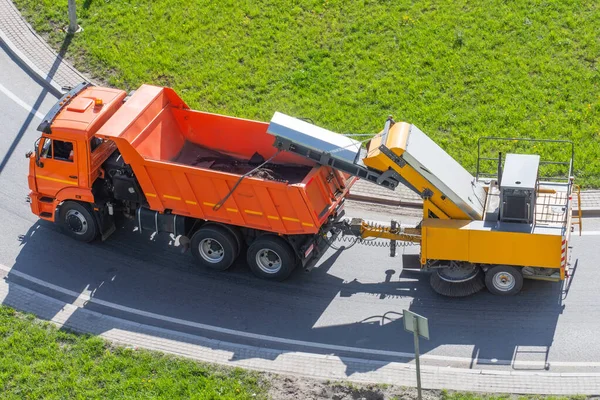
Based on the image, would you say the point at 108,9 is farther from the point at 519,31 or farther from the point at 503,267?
the point at 503,267

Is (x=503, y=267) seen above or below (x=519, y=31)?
below

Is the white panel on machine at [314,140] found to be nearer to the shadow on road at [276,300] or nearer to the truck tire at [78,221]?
the shadow on road at [276,300]

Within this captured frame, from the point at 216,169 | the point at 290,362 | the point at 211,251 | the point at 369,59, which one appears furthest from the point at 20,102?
the point at 290,362

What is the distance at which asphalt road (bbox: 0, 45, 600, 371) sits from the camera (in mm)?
17203

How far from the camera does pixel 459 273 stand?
1798 cm

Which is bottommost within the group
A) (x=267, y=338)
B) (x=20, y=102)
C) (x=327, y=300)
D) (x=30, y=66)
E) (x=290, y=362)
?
(x=290, y=362)

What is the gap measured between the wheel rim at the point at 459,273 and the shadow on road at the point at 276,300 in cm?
43

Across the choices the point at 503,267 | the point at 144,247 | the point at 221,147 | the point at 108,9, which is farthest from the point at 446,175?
the point at 108,9

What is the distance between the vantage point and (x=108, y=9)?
25.7 metres

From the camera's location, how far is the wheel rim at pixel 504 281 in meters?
17.7

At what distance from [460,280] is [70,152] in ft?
25.3

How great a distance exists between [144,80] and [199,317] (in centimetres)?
783

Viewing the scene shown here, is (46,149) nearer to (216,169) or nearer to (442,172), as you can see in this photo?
(216,169)

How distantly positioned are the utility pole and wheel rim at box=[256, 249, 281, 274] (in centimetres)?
972
